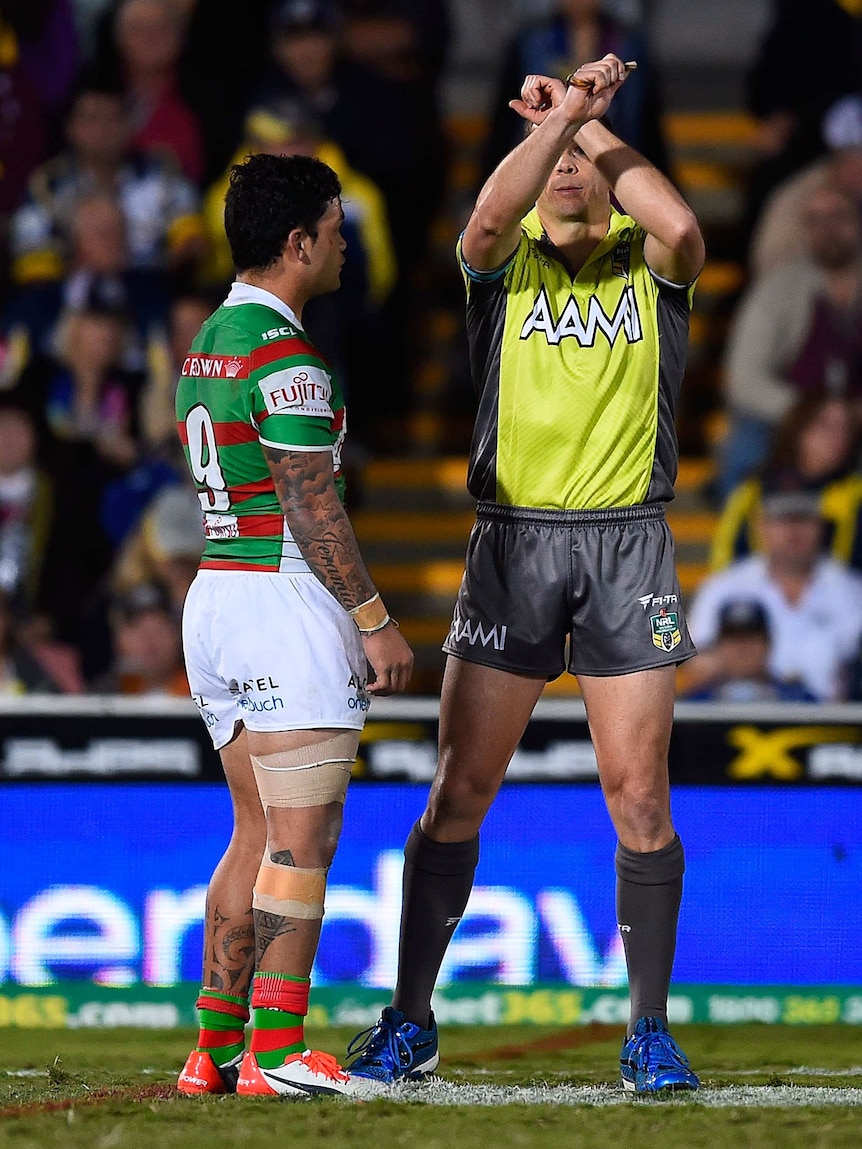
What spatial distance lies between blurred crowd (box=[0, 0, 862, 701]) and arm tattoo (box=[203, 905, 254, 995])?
3.32 meters


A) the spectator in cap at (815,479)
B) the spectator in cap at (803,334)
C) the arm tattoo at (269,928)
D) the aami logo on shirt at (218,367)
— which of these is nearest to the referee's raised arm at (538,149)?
the aami logo on shirt at (218,367)

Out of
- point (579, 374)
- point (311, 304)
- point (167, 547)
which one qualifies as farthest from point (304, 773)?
point (311, 304)

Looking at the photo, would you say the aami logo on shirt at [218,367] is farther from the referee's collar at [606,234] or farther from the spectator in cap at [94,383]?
the spectator in cap at [94,383]

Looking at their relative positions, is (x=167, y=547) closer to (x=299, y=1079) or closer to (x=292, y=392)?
(x=292, y=392)

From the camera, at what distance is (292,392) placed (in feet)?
11.6

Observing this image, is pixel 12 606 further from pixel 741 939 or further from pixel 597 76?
pixel 597 76

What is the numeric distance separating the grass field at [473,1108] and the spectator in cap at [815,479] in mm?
3124

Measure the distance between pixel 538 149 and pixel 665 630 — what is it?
1.03m

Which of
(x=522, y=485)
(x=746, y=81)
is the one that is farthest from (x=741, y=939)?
(x=746, y=81)

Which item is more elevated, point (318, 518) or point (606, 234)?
point (606, 234)

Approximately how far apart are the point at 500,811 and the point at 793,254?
3.93m

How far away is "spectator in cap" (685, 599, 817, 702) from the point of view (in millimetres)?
6875

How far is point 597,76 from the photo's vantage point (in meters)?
3.59

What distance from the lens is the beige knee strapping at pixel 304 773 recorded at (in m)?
3.57
